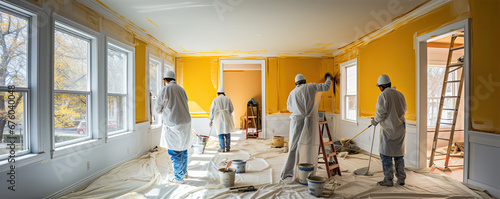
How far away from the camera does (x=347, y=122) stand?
646cm

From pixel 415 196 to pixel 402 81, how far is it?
212 centimetres

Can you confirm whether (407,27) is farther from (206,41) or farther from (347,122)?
(206,41)

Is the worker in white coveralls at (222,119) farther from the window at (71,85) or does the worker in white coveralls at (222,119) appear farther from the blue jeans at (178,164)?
the window at (71,85)

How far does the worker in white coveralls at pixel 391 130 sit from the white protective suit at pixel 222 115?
3.21m

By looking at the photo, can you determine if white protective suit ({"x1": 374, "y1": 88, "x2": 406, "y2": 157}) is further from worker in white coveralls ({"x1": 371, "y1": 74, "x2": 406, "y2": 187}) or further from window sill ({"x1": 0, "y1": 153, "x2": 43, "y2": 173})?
window sill ({"x1": 0, "y1": 153, "x2": 43, "y2": 173})

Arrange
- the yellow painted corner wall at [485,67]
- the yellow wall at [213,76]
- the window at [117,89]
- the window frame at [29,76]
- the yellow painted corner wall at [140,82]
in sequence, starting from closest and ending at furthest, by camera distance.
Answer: the window frame at [29,76]
the yellow painted corner wall at [485,67]
the window at [117,89]
the yellow painted corner wall at [140,82]
the yellow wall at [213,76]

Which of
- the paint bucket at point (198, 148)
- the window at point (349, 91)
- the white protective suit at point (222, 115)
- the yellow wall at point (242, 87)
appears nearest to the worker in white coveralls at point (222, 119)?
the white protective suit at point (222, 115)

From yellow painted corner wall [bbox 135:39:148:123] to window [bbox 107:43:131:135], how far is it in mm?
236

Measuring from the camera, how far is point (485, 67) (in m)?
2.86

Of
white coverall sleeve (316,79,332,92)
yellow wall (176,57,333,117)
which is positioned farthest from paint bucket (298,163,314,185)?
yellow wall (176,57,333,117)

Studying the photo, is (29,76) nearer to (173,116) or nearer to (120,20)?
(173,116)

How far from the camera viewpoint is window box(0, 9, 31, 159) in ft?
7.51

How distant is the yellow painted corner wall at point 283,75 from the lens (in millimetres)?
7500

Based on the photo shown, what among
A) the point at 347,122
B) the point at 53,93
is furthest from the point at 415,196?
the point at 53,93
